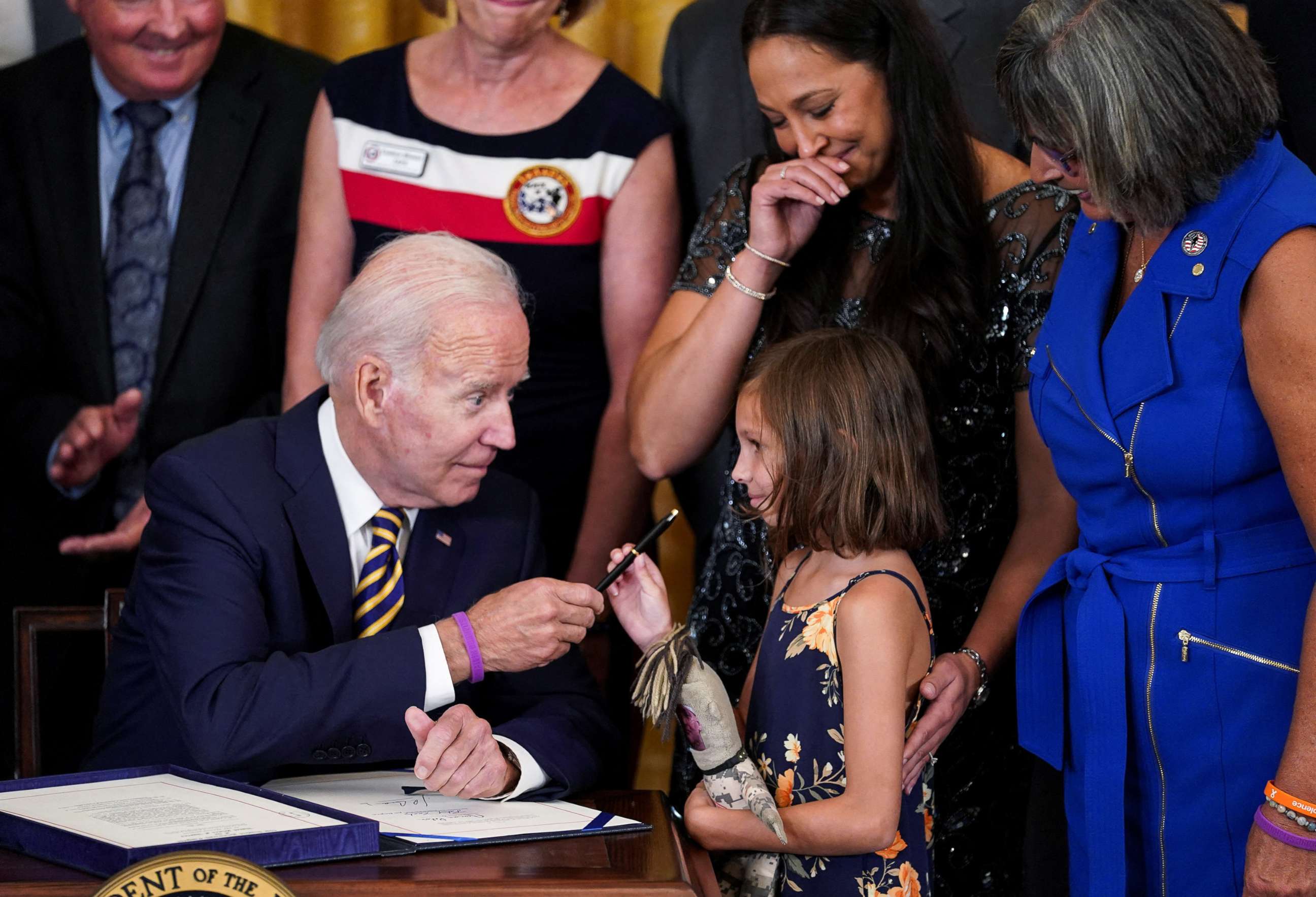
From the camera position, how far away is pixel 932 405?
218 cm

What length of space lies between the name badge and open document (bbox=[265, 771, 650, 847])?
1282 millimetres

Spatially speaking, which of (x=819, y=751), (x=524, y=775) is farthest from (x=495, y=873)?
(x=819, y=751)

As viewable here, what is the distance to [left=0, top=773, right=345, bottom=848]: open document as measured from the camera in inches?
57.4

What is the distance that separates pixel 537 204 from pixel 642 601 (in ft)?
3.44

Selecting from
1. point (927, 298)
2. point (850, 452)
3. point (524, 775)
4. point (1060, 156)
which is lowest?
point (524, 775)

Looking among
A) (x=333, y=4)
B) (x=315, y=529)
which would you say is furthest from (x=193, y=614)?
(x=333, y=4)

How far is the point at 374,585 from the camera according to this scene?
207cm

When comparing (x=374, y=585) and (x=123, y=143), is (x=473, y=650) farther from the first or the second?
(x=123, y=143)

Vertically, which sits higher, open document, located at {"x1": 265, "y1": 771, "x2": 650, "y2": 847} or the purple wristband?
the purple wristband

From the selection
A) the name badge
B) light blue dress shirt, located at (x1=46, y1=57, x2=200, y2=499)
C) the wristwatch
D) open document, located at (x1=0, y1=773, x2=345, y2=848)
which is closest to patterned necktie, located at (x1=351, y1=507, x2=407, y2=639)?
open document, located at (x1=0, y1=773, x2=345, y2=848)

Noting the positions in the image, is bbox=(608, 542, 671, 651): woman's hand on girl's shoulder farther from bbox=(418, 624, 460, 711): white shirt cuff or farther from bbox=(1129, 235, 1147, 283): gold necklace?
bbox=(1129, 235, 1147, 283): gold necklace

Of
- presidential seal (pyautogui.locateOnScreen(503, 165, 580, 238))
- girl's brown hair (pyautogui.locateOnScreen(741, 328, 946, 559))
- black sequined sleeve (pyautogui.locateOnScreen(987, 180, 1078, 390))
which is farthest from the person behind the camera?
presidential seal (pyautogui.locateOnScreen(503, 165, 580, 238))

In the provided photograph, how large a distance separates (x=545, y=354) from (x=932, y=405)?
87cm

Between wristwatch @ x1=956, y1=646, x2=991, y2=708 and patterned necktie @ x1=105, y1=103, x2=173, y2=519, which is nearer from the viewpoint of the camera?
wristwatch @ x1=956, y1=646, x2=991, y2=708
